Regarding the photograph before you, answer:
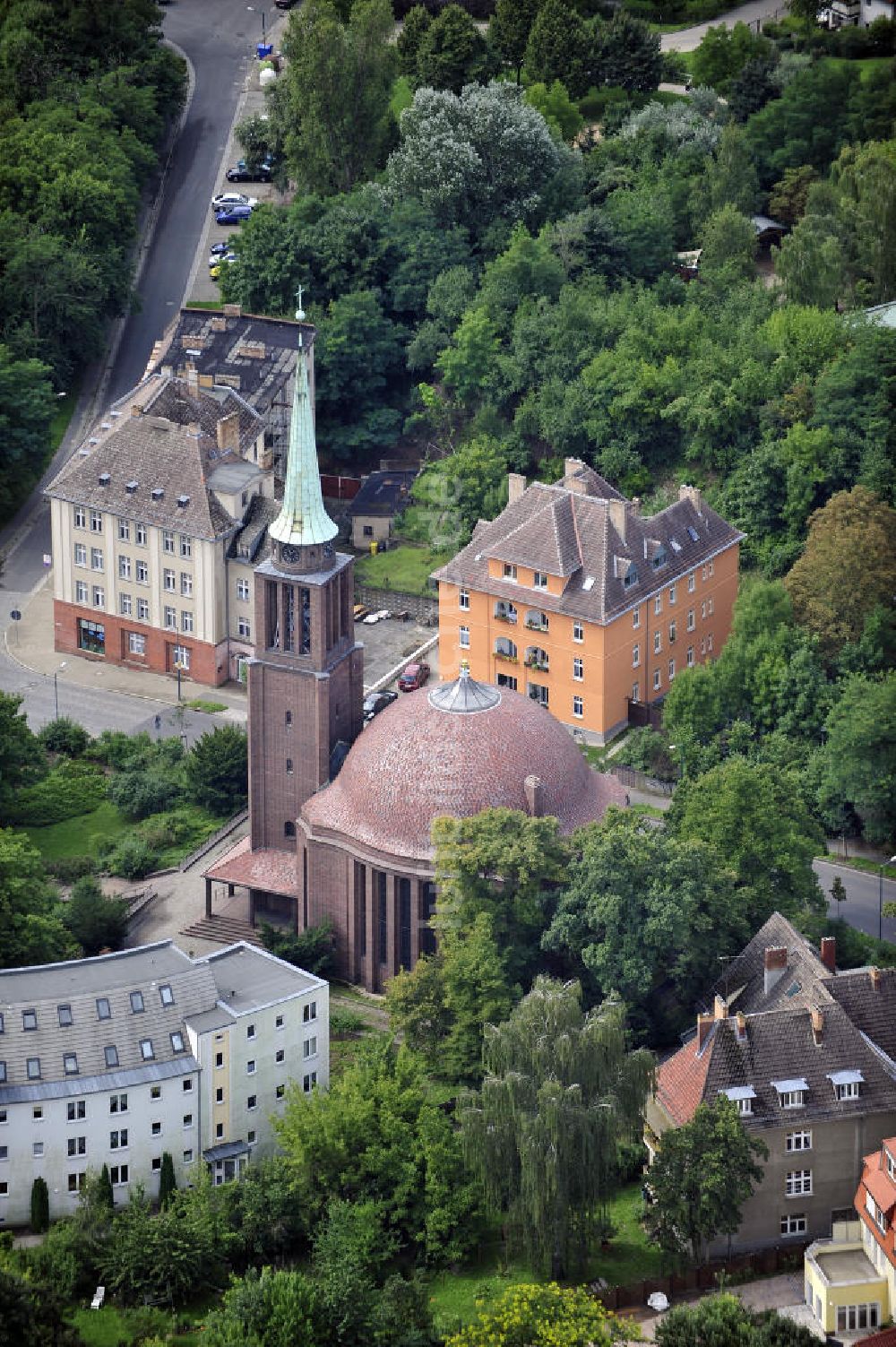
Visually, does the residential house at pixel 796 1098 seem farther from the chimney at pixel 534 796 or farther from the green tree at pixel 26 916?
the green tree at pixel 26 916

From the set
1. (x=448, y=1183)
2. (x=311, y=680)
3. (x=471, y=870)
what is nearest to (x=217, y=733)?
(x=311, y=680)

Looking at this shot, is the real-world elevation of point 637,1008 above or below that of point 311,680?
below

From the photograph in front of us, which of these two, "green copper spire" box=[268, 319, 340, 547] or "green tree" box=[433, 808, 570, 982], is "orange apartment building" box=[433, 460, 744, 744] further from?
"green tree" box=[433, 808, 570, 982]

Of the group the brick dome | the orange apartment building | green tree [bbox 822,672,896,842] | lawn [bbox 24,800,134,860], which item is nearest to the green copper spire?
the brick dome

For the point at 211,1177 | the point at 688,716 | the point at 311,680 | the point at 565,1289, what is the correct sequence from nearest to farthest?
the point at 565,1289, the point at 211,1177, the point at 311,680, the point at 688,716

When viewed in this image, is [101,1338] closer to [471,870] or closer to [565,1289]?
[565,1289]

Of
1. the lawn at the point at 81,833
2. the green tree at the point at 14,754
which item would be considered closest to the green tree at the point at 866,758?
the lawn at the point at 81,833
